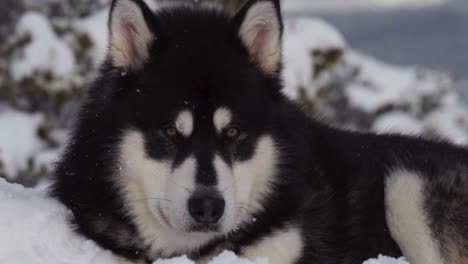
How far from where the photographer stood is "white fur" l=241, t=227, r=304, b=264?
469 cm

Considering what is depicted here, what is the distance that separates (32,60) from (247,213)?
13.8 metres

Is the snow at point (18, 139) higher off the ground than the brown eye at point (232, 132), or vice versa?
the brown eye at point (232, 132)

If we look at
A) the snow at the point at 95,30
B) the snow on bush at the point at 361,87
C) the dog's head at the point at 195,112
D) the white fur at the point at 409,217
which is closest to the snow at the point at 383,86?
the snow on bush at the point at 361,87

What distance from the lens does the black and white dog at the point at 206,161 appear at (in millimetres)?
4414

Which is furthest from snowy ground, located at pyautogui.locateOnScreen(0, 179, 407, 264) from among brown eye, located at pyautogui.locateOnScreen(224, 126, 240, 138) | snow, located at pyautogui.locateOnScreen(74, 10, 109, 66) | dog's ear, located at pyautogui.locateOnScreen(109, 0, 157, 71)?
snow, located at pyautogui.locateOnScreen(74, 10, 109, 66)

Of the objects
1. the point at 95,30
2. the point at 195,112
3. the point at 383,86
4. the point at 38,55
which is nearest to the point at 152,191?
the point at 195,112

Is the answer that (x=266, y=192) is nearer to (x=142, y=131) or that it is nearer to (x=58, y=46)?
(x=142, y=131)

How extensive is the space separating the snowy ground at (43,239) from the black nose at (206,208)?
0.21 metres

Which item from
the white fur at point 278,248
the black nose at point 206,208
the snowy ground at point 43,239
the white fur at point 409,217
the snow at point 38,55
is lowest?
the snow at point 38,55

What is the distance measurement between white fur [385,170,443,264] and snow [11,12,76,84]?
13.0 meters

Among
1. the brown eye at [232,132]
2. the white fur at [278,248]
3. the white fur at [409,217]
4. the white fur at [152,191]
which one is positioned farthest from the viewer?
the white fur at [409,217]

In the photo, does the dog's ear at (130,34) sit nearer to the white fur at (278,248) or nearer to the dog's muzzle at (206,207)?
the dog's muzzle at (206,207)

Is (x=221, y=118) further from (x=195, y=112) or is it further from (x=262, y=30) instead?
(x=262, y=30)

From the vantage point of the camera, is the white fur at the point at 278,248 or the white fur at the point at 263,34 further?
the white fur at the point at 263,34
